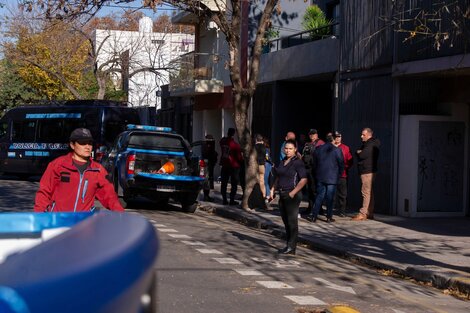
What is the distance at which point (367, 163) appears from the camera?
15.9 m

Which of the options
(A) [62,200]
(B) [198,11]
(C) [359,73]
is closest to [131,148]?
(B) [198,11]

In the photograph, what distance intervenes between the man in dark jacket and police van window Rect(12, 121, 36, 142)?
15940 millimetres

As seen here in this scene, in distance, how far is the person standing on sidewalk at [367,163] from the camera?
15789 mm

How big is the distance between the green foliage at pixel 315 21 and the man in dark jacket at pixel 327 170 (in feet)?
24.0

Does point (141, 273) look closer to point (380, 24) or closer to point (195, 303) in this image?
point (195, 303)

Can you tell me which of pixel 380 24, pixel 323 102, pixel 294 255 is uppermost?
pixel 380 24

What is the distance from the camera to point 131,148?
58.2 ft

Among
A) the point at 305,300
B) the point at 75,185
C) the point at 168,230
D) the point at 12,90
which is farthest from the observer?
the point at 12,90

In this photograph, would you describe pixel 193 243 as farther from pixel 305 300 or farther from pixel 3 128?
pixel 3 128

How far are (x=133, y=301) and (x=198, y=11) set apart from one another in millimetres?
17884

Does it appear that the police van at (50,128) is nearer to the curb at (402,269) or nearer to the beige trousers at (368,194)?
the curb at (402,269)

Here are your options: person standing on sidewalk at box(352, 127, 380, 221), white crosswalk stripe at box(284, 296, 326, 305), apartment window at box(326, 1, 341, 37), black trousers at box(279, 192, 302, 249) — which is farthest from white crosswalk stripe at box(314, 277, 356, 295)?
apartment window at box(326, 1, 341, 37)

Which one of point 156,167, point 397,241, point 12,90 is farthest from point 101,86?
point 397,241

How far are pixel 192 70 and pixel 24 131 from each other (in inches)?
295
